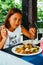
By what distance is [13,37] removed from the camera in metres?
1.89

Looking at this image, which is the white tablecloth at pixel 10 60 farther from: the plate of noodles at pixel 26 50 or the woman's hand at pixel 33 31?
the woman's hand at pixel 33 31

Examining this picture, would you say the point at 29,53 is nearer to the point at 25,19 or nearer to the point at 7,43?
the point at 7,43

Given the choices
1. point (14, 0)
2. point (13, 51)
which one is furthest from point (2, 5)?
point (13, 51)

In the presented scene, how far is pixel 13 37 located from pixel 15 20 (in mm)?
196

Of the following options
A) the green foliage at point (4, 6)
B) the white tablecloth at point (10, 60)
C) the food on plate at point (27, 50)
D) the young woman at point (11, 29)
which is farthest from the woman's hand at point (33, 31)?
Answer: the white tablecloth at point (10, 60)

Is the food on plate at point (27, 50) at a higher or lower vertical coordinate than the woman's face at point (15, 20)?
lower

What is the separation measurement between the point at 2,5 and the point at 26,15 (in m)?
0.32

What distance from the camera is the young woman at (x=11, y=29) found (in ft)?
5.85

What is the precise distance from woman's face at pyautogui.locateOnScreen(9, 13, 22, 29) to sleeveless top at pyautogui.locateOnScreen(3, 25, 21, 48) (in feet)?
0.18

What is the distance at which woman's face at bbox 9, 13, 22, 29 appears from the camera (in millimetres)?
1844

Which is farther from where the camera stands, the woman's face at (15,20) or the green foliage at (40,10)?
the green foliage at (40,10)

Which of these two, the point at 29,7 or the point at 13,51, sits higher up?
the point at 29,7

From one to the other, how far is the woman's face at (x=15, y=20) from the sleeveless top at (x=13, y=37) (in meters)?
0.06

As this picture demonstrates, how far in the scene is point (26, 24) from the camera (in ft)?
6.63
